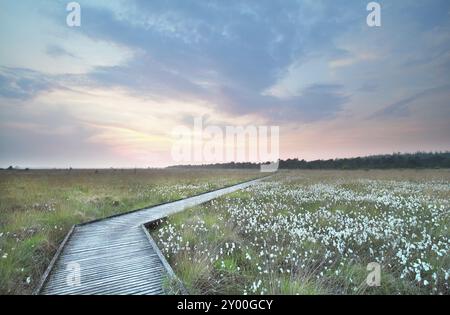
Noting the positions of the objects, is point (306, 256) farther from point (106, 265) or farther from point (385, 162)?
point (385, 162)

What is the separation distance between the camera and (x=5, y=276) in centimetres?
500

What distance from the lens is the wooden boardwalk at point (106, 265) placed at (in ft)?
14.7

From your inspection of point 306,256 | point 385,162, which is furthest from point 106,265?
point 385,162

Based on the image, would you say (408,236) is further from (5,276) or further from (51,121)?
(51,121)

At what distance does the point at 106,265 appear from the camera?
18.1ft

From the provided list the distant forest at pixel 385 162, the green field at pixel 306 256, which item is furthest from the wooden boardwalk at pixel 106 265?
the distant forest at pixel 385 162

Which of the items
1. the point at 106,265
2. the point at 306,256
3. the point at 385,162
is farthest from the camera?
the point at 385,162

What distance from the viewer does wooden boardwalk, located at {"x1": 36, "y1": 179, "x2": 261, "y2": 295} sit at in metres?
4.48

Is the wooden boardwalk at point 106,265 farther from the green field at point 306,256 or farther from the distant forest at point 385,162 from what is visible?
the distant forest at point 385,162

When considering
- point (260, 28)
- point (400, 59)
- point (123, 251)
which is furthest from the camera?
point (260, 28)

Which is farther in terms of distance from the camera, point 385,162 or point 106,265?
point 385,162

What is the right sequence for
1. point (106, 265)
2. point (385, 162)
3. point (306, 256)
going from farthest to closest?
point (385, 162)
point (306, 256)
point (106, 265)
